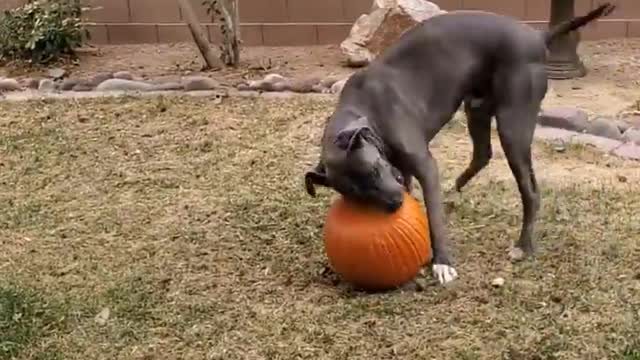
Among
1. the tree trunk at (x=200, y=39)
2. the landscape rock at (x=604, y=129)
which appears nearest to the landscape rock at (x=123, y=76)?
the tree trunk at (x=200, y=39)

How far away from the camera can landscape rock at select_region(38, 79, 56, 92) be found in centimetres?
771

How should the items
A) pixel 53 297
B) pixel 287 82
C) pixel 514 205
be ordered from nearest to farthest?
pixel 53 297 < pixel 514 205 < pixel 287 82

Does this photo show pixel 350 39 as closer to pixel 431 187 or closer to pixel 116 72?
pixel 116 72

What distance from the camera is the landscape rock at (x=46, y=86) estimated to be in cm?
771

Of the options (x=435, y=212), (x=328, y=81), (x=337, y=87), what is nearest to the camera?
(x=435, y=212)

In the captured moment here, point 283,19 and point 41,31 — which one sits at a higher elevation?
point 41,31

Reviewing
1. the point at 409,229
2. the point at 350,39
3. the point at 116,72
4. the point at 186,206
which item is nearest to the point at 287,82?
the point at 350,39

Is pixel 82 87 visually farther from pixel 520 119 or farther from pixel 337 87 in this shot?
pixel 520 119

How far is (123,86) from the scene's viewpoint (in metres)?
7.55

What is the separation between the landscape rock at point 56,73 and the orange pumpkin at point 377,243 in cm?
445

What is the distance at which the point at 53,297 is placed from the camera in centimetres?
439

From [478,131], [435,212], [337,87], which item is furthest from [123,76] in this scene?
[435,212]

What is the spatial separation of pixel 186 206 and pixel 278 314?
1.36 metres

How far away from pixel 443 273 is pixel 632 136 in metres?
2.42
